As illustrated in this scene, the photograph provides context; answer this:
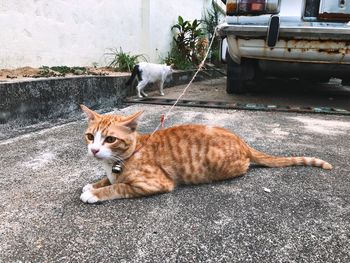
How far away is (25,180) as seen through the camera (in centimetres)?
192

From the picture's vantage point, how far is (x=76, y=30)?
4.58 meters

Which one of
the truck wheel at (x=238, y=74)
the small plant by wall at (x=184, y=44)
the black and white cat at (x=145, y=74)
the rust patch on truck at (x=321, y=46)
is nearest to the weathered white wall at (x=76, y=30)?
the small plant by wall at (x=184, y=44)

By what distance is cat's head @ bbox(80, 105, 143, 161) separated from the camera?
65.1 inches

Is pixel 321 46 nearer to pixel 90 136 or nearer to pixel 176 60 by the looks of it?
pixel 90 136

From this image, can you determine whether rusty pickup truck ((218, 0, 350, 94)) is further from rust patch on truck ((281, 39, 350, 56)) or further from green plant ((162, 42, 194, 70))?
green plant ((162, 42, 194, 70))

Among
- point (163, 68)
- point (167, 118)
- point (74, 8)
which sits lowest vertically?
point (167, 118)

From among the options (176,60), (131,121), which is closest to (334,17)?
(131,121)

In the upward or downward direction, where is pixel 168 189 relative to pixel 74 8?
downward

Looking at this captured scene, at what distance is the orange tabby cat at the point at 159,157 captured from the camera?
5.55ft

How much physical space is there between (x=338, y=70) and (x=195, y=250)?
366cm

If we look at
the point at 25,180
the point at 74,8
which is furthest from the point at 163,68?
the point at 25,180

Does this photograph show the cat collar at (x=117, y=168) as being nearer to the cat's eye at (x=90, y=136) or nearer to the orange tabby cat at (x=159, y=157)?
the orange tabby cat at (x=159, y=157)

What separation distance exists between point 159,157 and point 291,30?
2384 mm

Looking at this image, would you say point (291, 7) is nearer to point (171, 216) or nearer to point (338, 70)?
point (338, 70)
